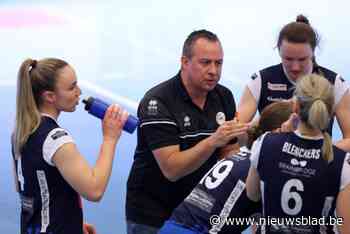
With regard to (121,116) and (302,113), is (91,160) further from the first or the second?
(302,113)

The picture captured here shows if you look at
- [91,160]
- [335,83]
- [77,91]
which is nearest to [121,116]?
[77,91]

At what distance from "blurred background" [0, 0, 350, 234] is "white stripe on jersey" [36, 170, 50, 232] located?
1.48 meters

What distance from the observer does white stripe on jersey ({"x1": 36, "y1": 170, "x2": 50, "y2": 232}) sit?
1.90 m

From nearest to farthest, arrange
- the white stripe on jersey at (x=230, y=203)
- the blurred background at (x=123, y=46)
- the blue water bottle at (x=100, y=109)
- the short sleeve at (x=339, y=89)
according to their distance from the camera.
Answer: the white stripe on jersey at (x=230, y=203)
the blue water bottle at (x=100, y=109)
the short sleeve at (x=339, y=89)
the blurred background at (x=123, y=46)

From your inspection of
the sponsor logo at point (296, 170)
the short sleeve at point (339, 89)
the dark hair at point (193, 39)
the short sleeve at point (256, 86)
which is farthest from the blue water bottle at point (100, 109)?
the short sleeve at point (339, 89)

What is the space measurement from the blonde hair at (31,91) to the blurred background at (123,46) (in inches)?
59.3

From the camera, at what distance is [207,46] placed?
7.39ft

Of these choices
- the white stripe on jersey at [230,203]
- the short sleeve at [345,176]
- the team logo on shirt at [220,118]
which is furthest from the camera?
the team logo on shirt at [220,118]

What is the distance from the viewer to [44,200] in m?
1.91

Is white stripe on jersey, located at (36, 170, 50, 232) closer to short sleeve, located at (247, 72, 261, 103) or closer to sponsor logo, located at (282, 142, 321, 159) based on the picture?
sponsor logo, located at (282, 142, 321, 159)

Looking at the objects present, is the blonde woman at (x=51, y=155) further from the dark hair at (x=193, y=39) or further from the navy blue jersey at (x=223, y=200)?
the dark hair at (x=193, y=39)

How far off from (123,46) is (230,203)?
6.78 feet

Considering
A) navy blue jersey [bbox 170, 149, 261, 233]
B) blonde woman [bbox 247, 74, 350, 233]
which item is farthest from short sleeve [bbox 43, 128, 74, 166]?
blonde woman [bbox 247, 74, 350, 233]

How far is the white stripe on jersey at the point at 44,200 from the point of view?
6.24 feet
